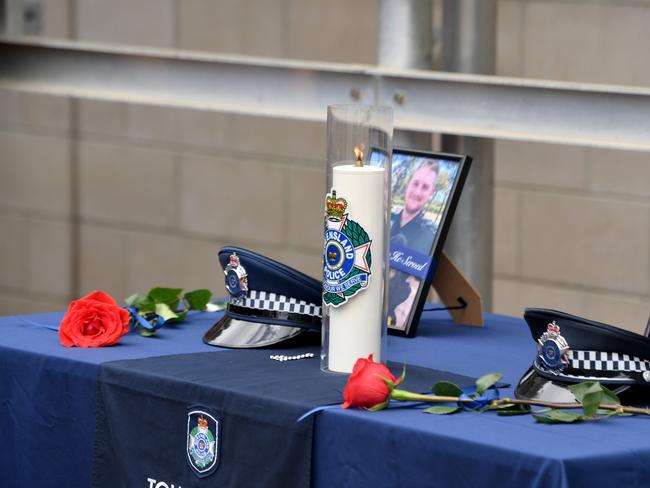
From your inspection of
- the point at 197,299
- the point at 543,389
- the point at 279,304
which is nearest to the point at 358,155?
the point at 279,304

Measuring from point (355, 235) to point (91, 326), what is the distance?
614 millimetres

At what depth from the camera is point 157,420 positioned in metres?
2.50

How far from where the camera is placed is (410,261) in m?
2.95

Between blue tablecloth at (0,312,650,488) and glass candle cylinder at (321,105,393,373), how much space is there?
0.67 ft

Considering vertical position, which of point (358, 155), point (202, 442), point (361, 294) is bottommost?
point (202, 442)

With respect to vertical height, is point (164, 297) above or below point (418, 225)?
below

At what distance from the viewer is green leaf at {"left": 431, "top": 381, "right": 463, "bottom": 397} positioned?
230cm

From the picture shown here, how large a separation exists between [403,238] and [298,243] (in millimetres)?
2895

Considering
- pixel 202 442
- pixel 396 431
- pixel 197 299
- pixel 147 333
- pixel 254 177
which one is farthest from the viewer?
pixel 254 177

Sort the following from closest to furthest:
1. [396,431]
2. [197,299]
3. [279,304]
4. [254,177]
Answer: [396,431], [279,304], [197,299], [254,177]

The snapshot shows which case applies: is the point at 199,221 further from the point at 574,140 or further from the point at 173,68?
the point at 574,140

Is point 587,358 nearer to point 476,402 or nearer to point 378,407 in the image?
point 476,402

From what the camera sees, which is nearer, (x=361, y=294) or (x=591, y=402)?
(x=591, y=402)

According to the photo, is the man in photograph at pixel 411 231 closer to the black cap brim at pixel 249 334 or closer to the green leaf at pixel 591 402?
the black cap brim at pixel 249 334
